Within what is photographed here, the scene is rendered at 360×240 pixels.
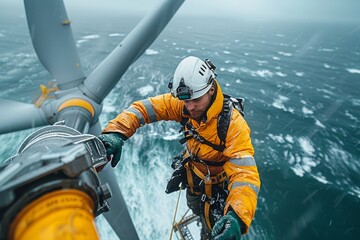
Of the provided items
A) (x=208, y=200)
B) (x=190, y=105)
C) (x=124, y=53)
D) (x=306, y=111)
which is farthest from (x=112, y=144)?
(x=306, y=111)

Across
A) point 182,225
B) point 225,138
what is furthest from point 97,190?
point 182,225

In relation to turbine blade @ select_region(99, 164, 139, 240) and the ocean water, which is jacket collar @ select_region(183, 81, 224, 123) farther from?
the ocean water

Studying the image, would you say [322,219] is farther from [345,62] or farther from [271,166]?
[345,62]

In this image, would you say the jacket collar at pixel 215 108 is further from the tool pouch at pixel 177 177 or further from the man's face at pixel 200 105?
the tool pouch at pixel 177 177

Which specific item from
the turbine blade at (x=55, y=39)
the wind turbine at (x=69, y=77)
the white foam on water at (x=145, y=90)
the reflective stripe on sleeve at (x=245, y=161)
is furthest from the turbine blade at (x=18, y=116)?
the white foam on water at (x=145, y=90)

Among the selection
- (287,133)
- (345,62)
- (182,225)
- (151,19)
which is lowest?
(345,62)

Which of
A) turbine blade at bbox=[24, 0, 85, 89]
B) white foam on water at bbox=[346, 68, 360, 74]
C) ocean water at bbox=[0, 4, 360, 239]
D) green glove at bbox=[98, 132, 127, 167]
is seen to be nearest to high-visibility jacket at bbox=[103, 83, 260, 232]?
green glove at bbox=[98, 132, 127, 167]

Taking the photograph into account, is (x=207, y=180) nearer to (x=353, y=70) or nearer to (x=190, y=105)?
(x=190, y=105)
